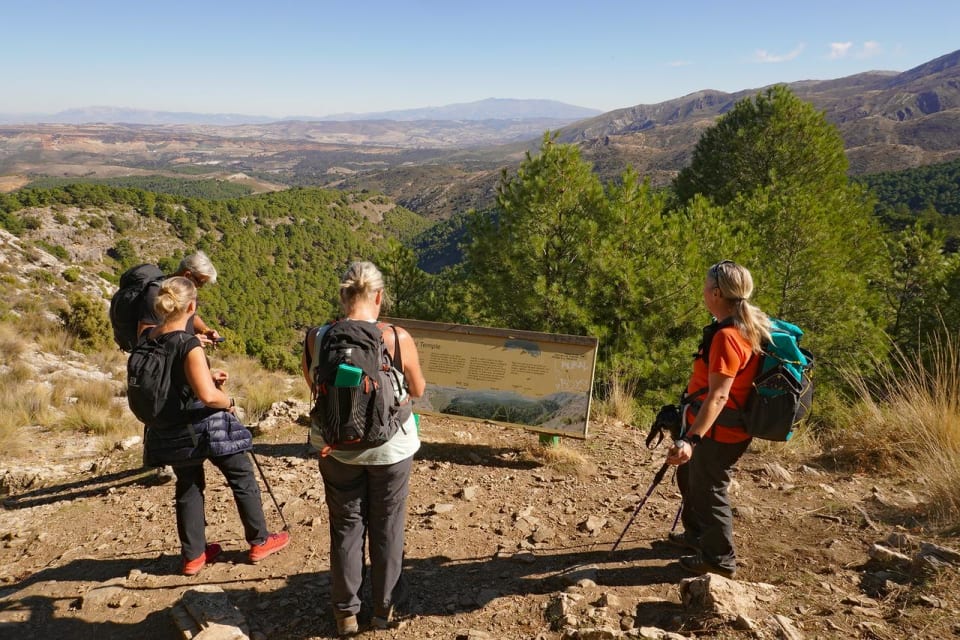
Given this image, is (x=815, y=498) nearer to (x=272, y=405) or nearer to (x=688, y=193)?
(x=272, y=405)

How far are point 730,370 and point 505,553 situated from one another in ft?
5.96

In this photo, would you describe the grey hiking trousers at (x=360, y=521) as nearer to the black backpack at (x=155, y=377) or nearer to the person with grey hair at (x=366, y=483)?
the person with grey hair at (x=366, y=483)

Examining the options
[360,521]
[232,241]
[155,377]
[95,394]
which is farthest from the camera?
[232,241]

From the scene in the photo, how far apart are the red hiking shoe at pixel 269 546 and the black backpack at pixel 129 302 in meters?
1.40

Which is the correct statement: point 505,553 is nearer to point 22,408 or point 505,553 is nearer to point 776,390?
point 776,390

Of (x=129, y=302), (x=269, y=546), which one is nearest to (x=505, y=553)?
(x=269, y=546)

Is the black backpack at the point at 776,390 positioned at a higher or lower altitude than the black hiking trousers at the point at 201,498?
higher

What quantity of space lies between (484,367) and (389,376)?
256cm

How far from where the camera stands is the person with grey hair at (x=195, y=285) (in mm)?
3012

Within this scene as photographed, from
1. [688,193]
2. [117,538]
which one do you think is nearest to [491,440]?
[117,538]

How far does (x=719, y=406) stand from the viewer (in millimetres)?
2350

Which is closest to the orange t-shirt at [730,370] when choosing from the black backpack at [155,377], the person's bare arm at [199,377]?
the person's bare arm at [199,377]

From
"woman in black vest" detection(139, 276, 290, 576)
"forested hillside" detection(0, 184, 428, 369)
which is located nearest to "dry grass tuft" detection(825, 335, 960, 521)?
"woman in black vest" detection(139, 276, 290, 576)

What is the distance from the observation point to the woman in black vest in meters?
2.58
